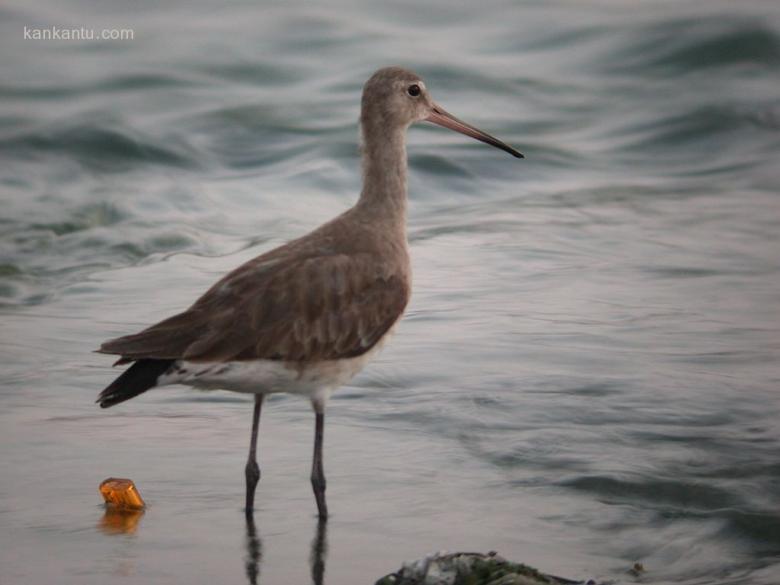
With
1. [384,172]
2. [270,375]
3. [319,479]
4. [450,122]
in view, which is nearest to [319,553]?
[319,479]

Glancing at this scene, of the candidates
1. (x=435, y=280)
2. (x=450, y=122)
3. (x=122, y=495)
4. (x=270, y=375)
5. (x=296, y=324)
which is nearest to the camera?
(x=122, y=495)

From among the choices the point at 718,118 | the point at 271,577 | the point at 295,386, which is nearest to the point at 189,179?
the point at 718,118

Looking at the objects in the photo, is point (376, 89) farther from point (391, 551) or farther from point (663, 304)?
point (663, 304)

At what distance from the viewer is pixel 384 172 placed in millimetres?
7699

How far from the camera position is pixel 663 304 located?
35.5 feet

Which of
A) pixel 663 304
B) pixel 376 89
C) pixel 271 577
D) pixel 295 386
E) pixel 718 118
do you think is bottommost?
pixel 271 577

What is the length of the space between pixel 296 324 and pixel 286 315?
6 cm

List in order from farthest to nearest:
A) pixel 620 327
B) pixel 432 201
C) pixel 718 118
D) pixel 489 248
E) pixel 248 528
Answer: pixel 718 118
pixel 432 201
pixel 489 248
pixel 620 327
pixel 248 528

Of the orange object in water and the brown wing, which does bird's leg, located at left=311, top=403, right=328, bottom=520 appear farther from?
the orange object in water

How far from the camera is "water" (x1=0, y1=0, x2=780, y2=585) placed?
664cm

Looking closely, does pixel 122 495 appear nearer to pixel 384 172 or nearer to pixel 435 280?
pixel 384 172

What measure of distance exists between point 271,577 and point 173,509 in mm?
914

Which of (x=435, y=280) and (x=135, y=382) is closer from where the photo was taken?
(x=135, y=382)

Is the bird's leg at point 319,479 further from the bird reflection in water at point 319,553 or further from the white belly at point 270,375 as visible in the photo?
the white belly at point 270,375
